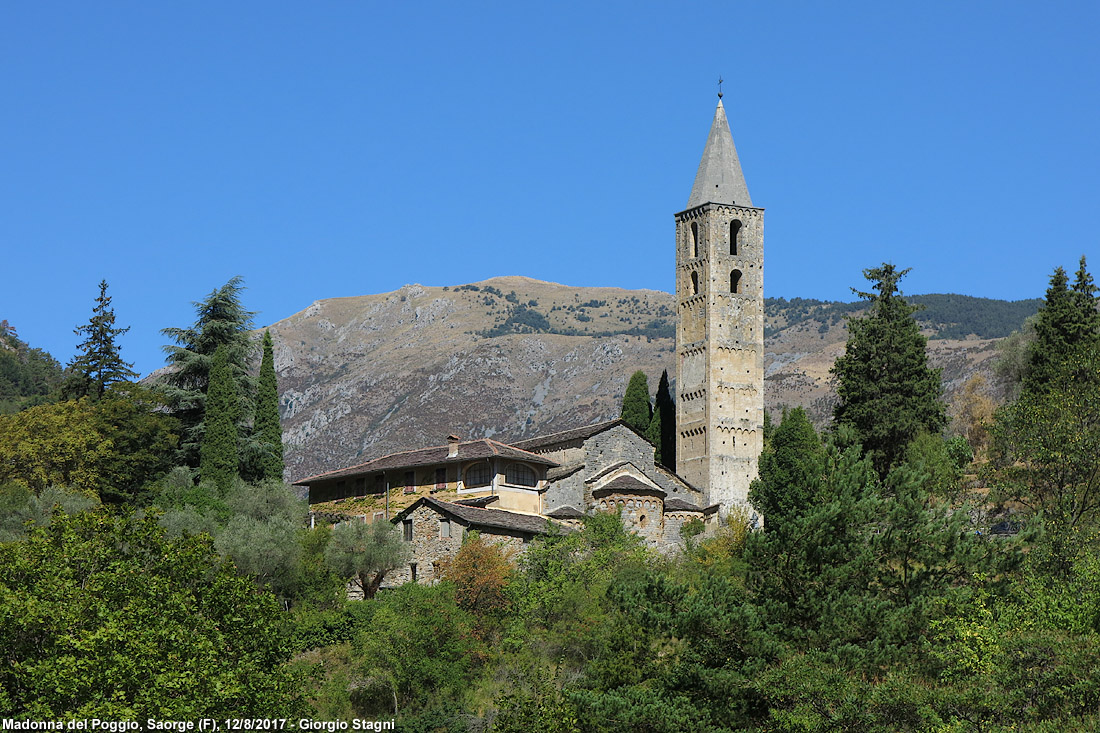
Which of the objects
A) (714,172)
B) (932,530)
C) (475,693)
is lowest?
(475,693)

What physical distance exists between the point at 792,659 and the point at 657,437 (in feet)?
160

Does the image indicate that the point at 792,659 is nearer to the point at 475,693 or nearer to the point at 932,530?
the point at 932,530

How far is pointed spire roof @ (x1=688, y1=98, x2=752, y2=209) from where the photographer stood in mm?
82625

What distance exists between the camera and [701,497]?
74812mm

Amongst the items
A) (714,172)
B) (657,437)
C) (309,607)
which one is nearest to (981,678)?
(309,607)

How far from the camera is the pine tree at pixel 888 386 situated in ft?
211

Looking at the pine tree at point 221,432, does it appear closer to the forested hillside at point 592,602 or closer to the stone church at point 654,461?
the forested hillside at point 592,602

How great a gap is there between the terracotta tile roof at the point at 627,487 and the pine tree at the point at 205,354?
16.9 meters

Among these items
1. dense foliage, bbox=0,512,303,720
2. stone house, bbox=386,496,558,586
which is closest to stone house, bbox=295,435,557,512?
stone house, bbox=386,496,558,586

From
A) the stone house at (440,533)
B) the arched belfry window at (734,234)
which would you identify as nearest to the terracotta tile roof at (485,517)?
the stone house at (440,533)

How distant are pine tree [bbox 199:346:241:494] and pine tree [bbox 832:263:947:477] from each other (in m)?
27.0

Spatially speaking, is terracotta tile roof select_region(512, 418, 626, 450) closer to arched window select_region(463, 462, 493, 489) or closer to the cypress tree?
arched window select_region(463, 462, 493, 489)

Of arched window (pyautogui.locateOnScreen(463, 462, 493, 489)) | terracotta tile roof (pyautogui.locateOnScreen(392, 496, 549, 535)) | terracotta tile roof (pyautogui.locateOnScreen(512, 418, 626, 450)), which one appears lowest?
terracotta tile roof (pyautogui.locateOnScreen(392, 496, 549, 535))

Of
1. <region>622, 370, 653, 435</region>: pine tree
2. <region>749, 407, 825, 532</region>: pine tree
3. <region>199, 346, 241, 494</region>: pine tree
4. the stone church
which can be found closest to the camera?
<region>749, 407, 825, 532</region>: pine tree
